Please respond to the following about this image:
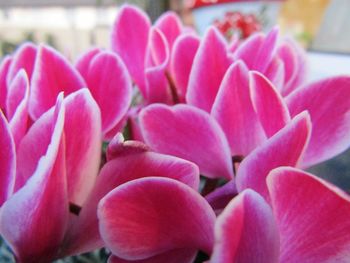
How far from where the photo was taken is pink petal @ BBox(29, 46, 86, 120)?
0.63 ft

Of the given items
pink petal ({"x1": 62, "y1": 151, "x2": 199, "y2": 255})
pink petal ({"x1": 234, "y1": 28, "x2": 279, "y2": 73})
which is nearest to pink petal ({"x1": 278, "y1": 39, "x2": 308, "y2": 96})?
pink petal ({"x1": 234, "y1": 28, "x2": 279, "y2": 73})

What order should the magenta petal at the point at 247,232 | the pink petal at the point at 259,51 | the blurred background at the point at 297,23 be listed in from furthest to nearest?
the blurred background at the point at 297,23
the pink petal at the point at 259,51
the magenta petal at the point at 247,232

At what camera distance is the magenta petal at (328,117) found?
0.58ft

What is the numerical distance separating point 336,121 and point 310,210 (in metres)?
0.07

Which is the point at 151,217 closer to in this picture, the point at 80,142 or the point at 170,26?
the point at 80,142

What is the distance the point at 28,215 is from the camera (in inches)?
5.4

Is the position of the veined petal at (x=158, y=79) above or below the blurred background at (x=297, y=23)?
above

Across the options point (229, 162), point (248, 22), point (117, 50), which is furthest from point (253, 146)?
point (248, 22)

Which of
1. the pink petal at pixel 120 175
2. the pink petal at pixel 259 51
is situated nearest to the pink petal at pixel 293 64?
the pink petal at pixel 259 51

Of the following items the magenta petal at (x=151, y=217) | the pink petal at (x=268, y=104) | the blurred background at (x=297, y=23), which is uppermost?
the pink petal at (x=268, y=104)

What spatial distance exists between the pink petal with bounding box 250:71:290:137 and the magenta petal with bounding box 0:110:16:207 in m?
0.09

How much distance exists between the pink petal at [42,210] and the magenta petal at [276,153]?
2.4 inches

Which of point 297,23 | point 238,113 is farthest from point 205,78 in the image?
point 297,23

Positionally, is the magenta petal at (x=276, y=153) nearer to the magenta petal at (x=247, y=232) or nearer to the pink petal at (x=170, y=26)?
the magenta petal at (x=247, y=232)
